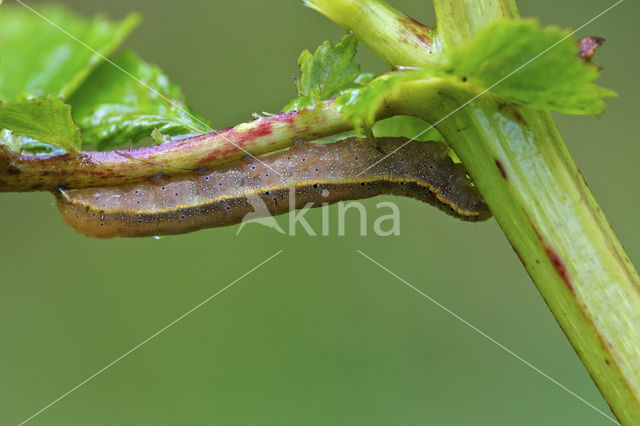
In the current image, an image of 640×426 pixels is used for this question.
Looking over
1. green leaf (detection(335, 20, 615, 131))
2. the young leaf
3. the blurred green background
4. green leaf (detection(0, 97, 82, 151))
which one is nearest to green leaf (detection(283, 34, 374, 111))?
the young leaf

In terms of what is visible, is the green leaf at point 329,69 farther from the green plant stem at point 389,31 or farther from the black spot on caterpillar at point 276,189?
the black spot on caterpillar at point 276,189

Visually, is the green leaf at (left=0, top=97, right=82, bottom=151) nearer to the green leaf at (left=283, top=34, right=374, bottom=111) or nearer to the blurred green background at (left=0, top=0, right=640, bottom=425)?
the green leaf at (left=283, top=34, right=374, bottom=111)

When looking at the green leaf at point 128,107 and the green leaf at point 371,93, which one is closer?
the green leaf at point 371,93

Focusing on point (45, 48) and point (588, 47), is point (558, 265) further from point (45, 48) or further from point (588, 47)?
point (45, 48)

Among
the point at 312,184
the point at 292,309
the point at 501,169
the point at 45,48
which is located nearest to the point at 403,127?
the point at 312,184


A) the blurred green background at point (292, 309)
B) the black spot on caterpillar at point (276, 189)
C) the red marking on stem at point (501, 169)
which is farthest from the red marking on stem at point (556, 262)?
the blurred green background at point (292, 309)

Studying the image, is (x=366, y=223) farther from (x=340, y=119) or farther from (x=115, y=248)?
(x=340, y=119)

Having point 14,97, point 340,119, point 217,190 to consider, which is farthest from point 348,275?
point 340,119

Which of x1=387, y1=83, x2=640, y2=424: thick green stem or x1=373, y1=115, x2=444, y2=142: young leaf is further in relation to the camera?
x1=373, y1=115, x2=444, y2=142: young leaf
